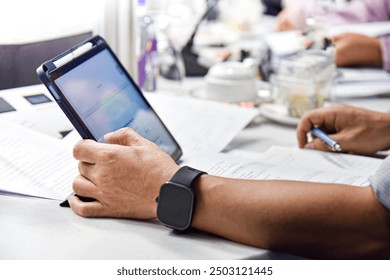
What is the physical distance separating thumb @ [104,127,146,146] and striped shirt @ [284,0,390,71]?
4.70 ft

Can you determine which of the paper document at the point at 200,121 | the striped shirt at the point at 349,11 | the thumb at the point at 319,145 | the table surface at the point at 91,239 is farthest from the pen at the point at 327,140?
the striped shirt at the point at 349,11

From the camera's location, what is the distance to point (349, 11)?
2318 mm

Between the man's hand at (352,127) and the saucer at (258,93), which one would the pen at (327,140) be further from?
the saucer at (258,93)

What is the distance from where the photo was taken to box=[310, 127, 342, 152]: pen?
1197 millimetres

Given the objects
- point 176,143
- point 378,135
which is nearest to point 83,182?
point 176,143

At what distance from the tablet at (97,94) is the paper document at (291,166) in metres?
0.09

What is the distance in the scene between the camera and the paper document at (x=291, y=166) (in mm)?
1032

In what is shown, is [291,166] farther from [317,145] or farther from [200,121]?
[200,121]

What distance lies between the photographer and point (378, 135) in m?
1.24

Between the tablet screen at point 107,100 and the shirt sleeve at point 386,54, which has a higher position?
the tablet screen at point 107,100

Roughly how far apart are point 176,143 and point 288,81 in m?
0.45

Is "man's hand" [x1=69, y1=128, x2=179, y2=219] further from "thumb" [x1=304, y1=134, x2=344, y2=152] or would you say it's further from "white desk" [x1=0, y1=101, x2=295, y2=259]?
"thumb" [x1=304, y1=134, x2=344, y2=152]
